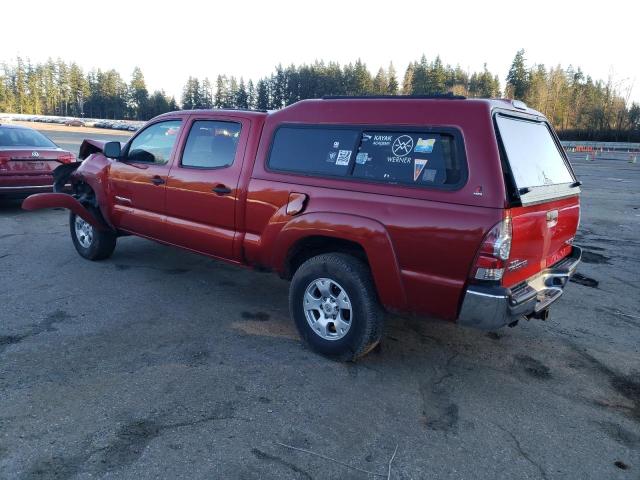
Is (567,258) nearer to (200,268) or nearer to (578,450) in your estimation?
(578,450)

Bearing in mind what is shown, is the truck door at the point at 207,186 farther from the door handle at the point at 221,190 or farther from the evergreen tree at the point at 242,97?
the evergreen tree at the point at 242,97

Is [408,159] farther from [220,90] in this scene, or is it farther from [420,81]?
[220,90]

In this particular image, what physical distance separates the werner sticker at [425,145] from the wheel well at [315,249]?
812 mm

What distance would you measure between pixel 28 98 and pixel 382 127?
5311 inches

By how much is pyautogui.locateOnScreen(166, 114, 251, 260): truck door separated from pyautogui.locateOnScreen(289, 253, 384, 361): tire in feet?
3.20

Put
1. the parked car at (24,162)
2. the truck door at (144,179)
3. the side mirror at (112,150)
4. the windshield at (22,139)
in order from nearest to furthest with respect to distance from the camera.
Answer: the truck door at (144,179) < the side mirror at (112,150) < the parked car at (24,162) < the windshield at (22,139)

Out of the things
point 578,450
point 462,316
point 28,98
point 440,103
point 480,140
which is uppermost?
point 28,98

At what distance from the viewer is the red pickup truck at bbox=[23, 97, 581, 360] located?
3086mm

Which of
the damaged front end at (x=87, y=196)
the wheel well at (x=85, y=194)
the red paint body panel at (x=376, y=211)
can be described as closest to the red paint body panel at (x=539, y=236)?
the red paint body panel at (x=376, y=211)

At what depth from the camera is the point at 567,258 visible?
4.18 m

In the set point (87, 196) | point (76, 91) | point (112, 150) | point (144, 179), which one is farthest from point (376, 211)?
point (76, 91)

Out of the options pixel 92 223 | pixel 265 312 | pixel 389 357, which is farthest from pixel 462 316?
pixel 92 223

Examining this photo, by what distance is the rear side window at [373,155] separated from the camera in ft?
10.6

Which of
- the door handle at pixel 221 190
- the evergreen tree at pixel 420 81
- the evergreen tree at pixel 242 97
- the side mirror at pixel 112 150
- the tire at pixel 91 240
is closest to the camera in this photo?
the door handle at pixel 221 190
